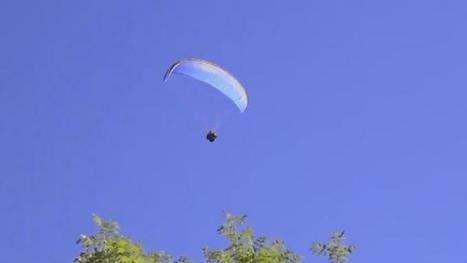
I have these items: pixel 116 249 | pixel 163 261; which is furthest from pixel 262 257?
pixel 116 249

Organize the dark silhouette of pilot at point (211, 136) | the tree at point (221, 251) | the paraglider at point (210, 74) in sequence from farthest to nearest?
the dark silhouette of pilot at point (211, 136) < the paraglider at point (210, 74) < the tree at point (221, 251)

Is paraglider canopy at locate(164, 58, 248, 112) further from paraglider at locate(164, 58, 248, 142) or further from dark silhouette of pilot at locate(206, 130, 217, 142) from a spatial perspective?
dark silhouette of pilot at locate(206, 130, 217, 142)

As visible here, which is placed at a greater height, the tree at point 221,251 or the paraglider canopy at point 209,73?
the paraglider canopy at point 209,73

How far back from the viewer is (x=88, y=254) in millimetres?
→ 14977

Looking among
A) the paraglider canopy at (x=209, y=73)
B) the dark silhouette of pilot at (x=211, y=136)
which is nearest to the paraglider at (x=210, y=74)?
the paraglider canopy at (x=209, y=73)

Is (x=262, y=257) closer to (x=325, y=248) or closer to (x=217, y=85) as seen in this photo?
(x=325, y=248)

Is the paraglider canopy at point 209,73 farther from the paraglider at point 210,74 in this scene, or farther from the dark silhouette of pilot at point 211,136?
the dark silhouette of pilot at point 211,136

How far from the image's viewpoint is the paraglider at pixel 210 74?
25.5 meters

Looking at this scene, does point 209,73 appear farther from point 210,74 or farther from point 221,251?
point 221,251

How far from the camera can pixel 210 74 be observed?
25500 millimetres

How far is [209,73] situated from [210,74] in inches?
2.0

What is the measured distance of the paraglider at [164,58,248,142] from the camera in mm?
25531

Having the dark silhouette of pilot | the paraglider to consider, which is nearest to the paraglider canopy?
the paraglider

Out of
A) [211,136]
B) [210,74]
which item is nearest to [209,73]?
[210,74]
